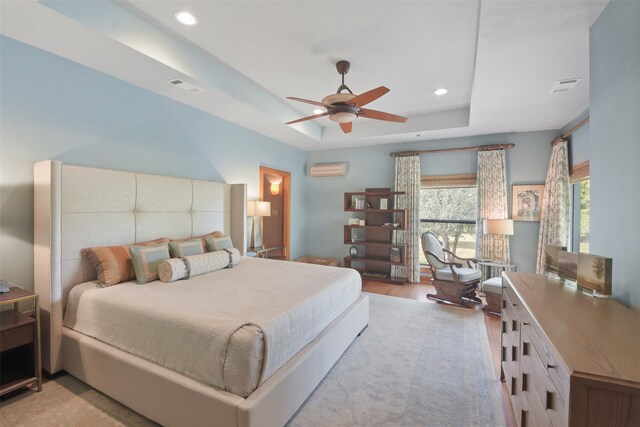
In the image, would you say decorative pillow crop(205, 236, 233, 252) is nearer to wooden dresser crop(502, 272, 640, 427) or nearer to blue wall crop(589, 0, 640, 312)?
wooden dresser crop(502, 272, 640, 427)

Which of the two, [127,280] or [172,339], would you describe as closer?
[172,339]

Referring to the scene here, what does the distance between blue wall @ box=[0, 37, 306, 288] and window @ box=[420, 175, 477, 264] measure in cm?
386

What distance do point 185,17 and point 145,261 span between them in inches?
83.0

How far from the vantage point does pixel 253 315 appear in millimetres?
1741

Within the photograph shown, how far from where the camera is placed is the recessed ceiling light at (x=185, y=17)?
2279 millimetres

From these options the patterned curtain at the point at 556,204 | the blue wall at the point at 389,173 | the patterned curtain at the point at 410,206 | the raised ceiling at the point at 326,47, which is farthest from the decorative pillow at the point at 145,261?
the patterned curtain at the point at 556,204

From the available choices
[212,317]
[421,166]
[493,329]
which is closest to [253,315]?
[212,317]

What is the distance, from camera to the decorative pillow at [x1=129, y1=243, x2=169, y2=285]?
244 centimetres

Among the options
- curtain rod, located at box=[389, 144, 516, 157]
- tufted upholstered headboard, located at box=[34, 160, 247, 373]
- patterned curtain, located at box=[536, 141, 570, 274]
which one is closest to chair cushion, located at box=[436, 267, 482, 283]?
patterned curtain, located at box=[536, 141, 570, 274]

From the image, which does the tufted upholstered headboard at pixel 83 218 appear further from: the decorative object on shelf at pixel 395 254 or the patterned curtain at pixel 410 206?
the patterned curtain at pixel 410 206

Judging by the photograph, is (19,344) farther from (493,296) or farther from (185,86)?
(493,296)

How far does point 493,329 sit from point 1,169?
194 inches

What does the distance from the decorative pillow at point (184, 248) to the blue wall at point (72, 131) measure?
0.95 metres

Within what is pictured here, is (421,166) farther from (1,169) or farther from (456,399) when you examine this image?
(1,169)
